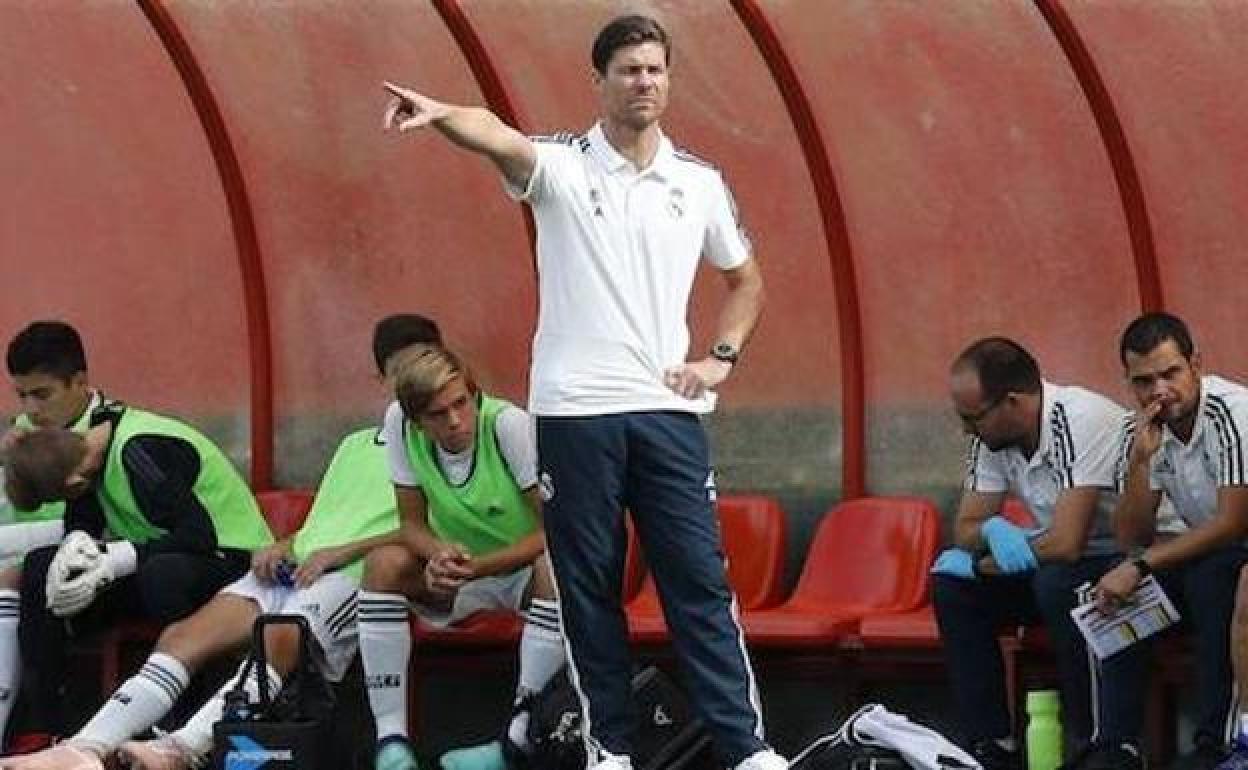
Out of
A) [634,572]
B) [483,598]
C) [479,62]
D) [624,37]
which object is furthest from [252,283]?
[624,37]

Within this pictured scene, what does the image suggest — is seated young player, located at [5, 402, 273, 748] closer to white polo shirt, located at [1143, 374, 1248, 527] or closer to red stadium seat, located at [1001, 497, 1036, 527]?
red stadium seat, located at [1001, 497, 1036, 527]

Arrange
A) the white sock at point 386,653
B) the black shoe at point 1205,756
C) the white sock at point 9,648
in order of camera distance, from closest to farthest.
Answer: the black shoe at point 1205,756 → the white sock at point 386,653 → the white sock at point 9,648

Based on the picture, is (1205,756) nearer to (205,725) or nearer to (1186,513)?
(1186,513)

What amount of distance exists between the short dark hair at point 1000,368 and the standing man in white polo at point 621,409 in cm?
132

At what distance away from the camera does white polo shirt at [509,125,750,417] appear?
8.63m

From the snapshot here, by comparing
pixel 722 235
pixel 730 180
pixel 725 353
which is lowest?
pixel 725 353

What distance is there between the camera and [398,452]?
34.2 ft

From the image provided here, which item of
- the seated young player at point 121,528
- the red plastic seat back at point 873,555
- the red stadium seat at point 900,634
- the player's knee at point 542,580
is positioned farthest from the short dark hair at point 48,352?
the red stadium seat at point 900,634

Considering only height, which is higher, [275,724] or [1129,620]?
[1129,620]

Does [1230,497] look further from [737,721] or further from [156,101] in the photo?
[156,101]

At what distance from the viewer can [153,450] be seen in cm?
1066

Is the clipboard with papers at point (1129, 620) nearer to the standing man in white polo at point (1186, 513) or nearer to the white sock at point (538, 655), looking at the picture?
the standing man in white polo at point (1186, 513)

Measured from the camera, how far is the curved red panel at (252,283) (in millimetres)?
11578

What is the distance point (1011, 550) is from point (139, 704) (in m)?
2.47
